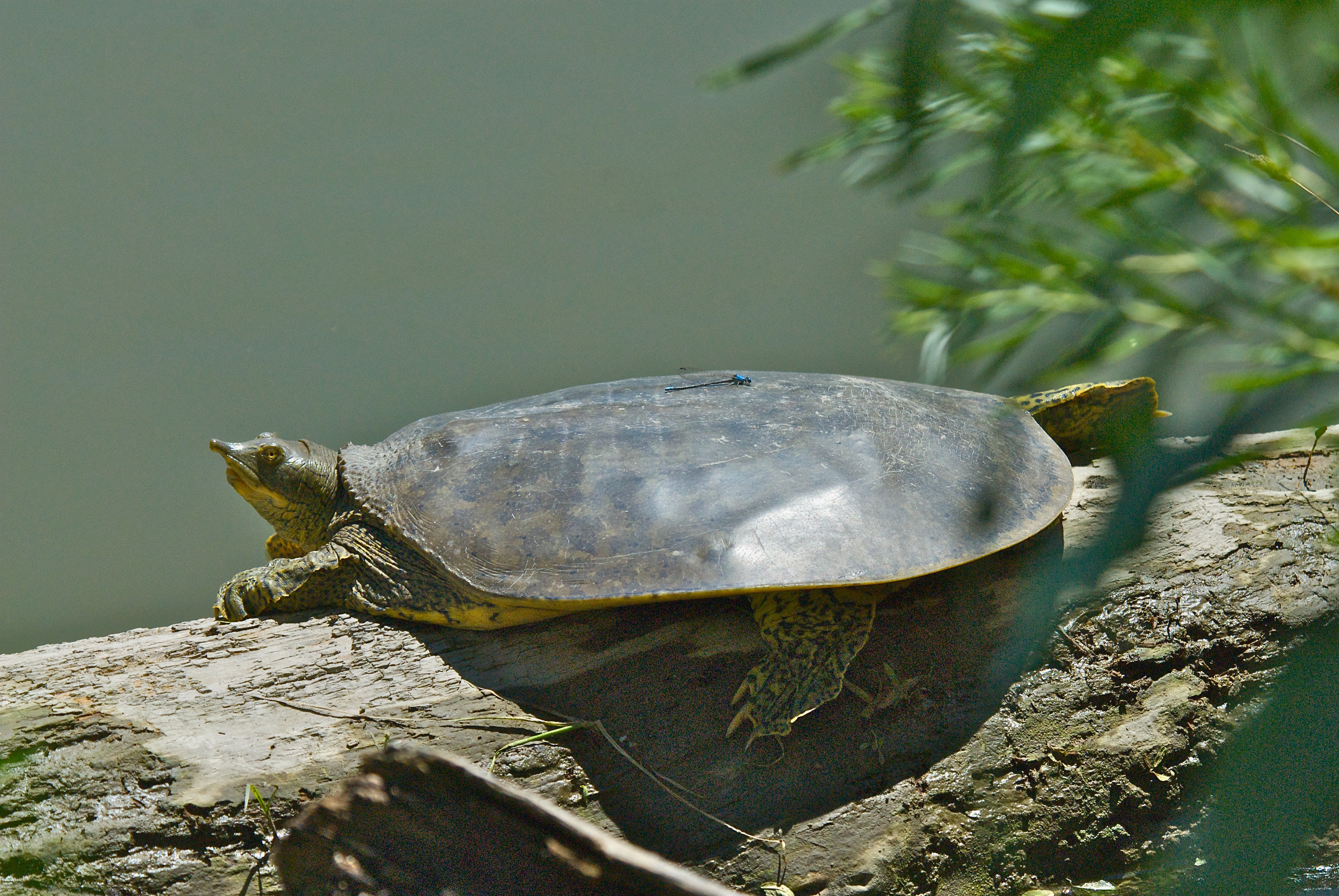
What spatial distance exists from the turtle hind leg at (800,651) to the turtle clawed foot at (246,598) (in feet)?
3.79

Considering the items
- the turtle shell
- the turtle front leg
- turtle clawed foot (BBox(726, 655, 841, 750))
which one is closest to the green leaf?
the turtle shell

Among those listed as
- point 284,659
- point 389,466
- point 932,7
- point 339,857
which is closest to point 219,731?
point 284,659

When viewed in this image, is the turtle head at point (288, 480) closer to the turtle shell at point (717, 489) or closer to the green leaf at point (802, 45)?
the turtle shell at point (717, 489)

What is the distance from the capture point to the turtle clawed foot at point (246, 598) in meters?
1.99

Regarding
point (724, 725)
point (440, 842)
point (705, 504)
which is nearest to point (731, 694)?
point (724, 725)

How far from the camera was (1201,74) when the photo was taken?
2.40 feet

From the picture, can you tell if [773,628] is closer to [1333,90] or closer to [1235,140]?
[1235,140]

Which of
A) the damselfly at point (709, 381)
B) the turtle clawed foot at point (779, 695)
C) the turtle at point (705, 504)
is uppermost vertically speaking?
the damselfly at point (709, 381)

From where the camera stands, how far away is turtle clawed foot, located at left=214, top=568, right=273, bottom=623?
199 cm

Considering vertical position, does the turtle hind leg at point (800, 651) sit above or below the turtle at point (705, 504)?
below

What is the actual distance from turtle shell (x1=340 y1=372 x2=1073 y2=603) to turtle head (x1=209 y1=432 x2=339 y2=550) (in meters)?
0.18

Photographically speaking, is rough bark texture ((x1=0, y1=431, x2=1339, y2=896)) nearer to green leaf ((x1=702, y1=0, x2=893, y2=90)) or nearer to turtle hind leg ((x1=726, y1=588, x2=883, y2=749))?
turtle hind leg ((x1=726, y1=588, x2=883, y2=749))

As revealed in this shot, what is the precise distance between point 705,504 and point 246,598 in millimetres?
1139

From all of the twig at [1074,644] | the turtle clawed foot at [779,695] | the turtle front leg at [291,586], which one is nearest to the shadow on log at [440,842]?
the turtle clawed foot at [779,695]
